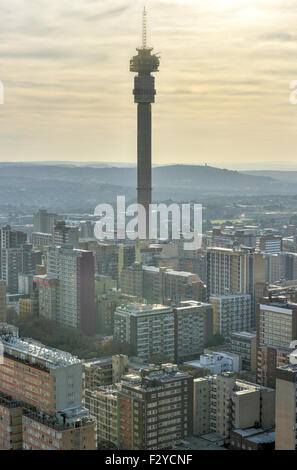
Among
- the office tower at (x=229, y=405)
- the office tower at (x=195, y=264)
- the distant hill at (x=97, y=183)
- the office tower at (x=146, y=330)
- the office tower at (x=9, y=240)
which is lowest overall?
the office tower at (x=229, y=405)

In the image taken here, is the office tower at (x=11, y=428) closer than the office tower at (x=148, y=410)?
Yes

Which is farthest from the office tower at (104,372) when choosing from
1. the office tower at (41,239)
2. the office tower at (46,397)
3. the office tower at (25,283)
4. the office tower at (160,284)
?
the office tower at (41,239)

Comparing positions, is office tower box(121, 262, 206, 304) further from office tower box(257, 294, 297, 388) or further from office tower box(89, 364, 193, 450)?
office tower box(89, 364, 193, 450)

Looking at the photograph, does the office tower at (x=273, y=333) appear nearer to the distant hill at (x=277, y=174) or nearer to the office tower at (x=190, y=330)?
the office tower at (x=190, y=330)

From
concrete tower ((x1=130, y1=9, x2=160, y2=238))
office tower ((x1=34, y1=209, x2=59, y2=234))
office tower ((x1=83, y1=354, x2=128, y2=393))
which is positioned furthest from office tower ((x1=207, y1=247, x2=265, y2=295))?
office tower ((x1=34, y1=209, x2=59, y2=234))

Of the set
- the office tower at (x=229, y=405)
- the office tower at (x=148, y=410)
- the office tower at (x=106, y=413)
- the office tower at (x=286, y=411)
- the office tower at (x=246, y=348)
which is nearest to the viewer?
the office tower at (x=286, y=411)

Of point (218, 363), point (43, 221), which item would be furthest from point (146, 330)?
point (43, 221)
